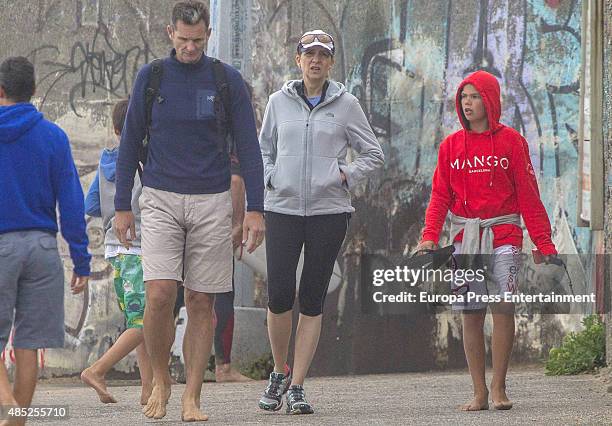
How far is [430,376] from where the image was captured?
1087 cm

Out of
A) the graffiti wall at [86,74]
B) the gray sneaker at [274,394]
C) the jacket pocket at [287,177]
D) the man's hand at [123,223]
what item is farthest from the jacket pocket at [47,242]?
the graffiti wall at [86,74]

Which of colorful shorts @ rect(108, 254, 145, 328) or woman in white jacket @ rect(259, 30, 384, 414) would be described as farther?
colorful shorts @ rect(108, 254, 145, 328)

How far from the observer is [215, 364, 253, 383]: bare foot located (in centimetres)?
1103

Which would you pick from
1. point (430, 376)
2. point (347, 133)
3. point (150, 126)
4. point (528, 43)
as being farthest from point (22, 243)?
point (528, 43)

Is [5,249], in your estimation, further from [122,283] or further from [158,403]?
[122,283]

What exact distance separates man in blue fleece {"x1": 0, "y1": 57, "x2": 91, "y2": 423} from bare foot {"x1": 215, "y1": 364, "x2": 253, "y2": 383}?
A: 4.49 m

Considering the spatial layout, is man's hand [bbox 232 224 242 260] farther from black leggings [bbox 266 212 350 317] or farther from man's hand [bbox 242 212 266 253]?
black leggings [bbox 266 212 350 317]

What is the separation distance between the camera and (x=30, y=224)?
21.1 ft

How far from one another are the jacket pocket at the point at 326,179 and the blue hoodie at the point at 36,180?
163cm

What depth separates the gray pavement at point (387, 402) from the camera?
730 centimetres

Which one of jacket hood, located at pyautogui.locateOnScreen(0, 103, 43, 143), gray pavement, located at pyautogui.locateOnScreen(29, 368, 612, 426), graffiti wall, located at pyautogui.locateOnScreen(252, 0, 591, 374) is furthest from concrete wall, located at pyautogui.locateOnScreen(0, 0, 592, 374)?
jacket hood, located at pyautogui.locateOnScreen(0, 103, 43, 143)

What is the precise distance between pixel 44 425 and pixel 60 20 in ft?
18.9

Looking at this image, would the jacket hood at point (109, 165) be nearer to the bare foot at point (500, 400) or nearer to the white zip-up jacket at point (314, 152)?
the white zip-up jacket at point (314, 152)

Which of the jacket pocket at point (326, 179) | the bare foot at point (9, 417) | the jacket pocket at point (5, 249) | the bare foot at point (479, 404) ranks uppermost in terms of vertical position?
the jacket pocket at point (326, 179)
